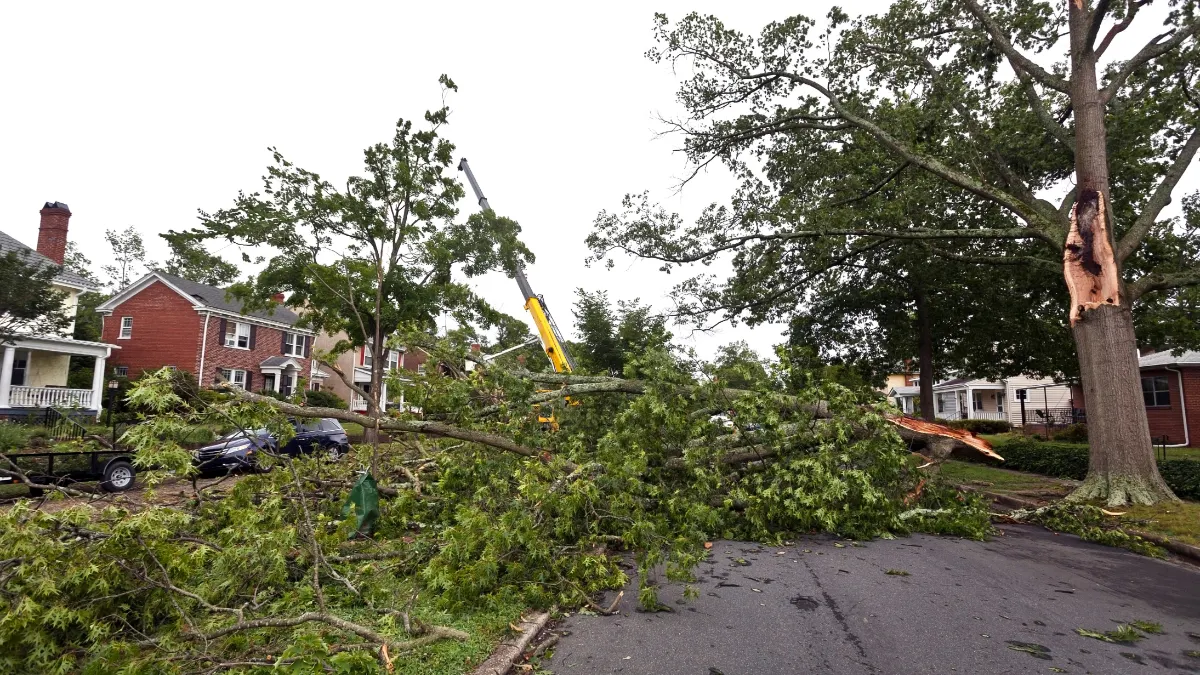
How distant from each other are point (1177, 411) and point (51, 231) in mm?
43640

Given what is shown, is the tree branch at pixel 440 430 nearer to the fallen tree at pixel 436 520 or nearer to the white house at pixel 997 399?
the fallen tree at pixel 436 520

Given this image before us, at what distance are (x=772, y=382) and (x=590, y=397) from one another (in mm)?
2519

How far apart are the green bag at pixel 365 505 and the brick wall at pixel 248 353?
2425 cm

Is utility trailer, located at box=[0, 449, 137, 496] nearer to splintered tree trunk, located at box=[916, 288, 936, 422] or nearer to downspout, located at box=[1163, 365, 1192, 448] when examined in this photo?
splintered tree trunk, located at box=[916, 288, 936, 422]

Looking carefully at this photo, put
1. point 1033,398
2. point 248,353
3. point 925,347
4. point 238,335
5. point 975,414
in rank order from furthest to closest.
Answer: point 975,414 → point 1033,398 → point 248,353 → point 238,335 → point 925,347

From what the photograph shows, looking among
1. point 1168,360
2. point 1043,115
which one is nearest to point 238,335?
point 1043,115

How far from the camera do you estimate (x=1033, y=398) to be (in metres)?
37.6

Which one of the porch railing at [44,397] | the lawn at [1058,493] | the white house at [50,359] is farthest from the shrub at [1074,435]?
the porch railing at [44,397]

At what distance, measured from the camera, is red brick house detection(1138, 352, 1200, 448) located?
2119 centimetres

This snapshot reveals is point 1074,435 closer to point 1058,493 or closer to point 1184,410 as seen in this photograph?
point 1184,410

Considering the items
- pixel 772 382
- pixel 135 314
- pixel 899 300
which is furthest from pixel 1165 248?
pixel 135 314

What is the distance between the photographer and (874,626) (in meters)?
4.16

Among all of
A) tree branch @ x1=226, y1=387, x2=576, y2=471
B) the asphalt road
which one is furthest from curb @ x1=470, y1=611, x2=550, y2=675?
tree branch @ x1=226, y1=387, x2=576, y2=471

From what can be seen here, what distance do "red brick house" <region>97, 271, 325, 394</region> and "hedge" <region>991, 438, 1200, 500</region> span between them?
25.9m
